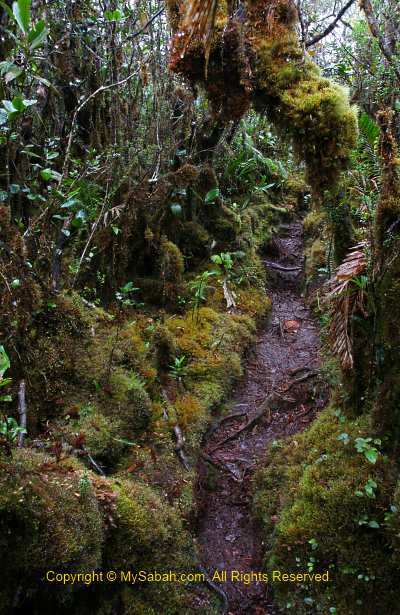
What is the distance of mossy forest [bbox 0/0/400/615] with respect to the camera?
2678mm

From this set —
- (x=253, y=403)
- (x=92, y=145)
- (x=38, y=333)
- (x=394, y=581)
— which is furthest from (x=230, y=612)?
(x=92, y=145)

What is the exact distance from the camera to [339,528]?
115 inches

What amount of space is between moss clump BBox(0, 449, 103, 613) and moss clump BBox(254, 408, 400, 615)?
1498mm

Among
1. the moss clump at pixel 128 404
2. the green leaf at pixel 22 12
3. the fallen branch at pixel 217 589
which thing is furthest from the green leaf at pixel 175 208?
the fallen branch at pixel 217 589

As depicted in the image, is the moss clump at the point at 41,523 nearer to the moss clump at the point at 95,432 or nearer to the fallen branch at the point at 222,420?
the moss clump at the point at 95,432

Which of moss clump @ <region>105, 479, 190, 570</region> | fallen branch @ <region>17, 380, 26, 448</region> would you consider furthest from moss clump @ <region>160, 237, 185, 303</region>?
moss clump @ <region>105, 479, 190, 570</region>

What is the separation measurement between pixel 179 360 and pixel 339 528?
246 centimetres

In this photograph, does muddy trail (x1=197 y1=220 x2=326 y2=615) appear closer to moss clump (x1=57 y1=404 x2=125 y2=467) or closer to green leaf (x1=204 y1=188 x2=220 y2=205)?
moss clump (x1=57 y1=404 x2=125 y2=467)

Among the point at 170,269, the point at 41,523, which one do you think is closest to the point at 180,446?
the point at 41,523

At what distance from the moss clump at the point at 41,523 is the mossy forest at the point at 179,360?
0.04 feet

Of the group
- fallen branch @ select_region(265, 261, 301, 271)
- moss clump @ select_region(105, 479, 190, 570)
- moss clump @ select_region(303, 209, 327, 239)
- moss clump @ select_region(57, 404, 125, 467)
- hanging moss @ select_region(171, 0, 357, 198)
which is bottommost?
moss clump @ select_region(105, 479, 190, 570)

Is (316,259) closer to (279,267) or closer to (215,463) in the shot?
(279,267)

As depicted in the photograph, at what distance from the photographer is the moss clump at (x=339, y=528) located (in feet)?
9.00

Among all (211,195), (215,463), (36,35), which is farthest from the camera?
(211,195)
